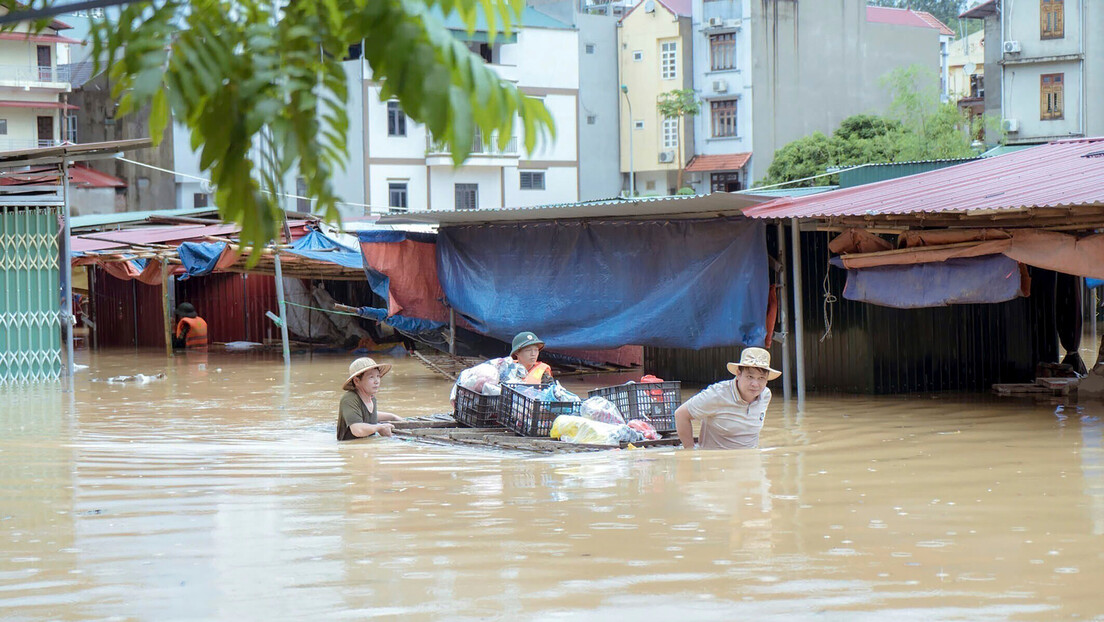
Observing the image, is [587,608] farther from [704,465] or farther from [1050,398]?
[1050,398]

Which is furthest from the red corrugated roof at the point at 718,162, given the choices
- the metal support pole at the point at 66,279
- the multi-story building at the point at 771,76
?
the metal support pole at the point at 66,279

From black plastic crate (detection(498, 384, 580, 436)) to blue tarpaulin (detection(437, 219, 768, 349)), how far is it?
4.76 m

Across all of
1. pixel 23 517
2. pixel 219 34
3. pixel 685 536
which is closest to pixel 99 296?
pixel 23 517

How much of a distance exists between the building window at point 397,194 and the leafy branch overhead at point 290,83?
42.5 m

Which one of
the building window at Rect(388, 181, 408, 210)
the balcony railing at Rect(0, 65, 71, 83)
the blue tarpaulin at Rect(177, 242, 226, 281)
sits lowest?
the blue tarpaulin at Rect(177, 242, 226, 281)

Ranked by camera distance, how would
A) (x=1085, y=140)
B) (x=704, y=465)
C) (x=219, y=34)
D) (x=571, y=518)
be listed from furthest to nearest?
1. (x=1085, y=140)
2. (x=704, y=465)
3. (x=571, y=518)
4. (x=219, y=34)

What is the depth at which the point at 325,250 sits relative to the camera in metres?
21.1

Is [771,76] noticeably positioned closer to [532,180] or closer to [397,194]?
[532,180]

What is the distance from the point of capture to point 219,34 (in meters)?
2.72

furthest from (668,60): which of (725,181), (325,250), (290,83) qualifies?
(290,83)

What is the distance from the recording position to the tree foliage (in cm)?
4088

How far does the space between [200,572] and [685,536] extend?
7.60 feet

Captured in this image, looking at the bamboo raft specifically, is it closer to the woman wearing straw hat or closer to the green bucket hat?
the woman wearing straw hat

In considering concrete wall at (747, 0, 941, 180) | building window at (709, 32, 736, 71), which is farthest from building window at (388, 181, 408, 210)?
concrete wall at (747, 0, 941, 180)
